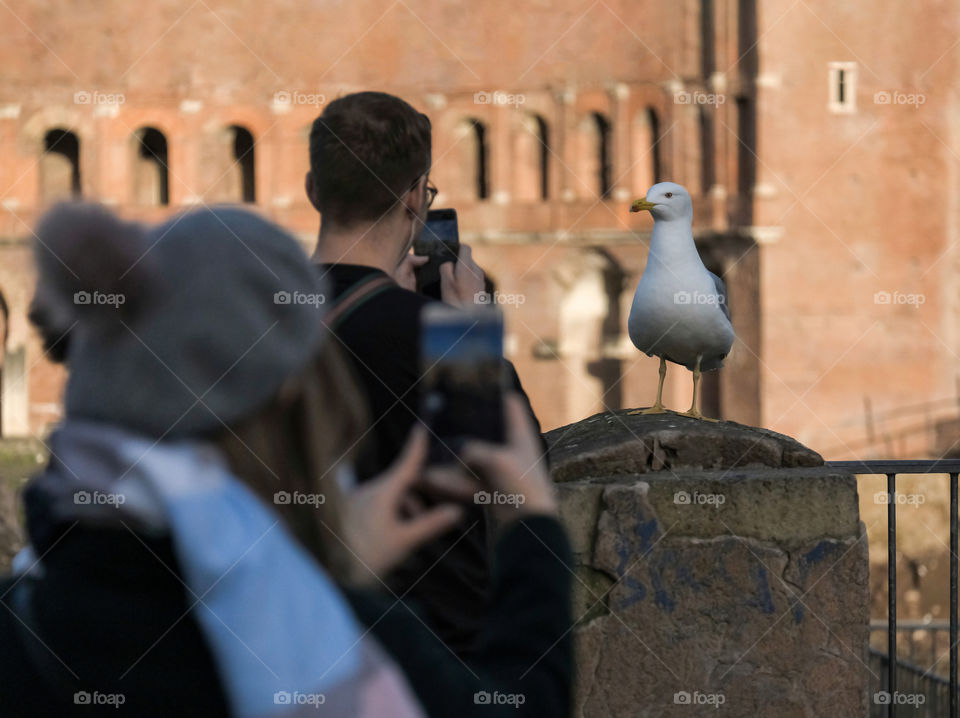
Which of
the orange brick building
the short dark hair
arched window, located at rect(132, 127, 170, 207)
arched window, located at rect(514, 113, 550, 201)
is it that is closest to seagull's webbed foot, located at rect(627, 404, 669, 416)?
the short dark hair

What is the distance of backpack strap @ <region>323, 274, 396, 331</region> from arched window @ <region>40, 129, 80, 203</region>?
20.4m

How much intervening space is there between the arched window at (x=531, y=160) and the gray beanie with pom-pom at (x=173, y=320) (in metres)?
19.5

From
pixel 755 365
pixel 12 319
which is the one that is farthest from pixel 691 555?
pixel 12 319

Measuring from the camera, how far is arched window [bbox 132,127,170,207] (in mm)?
20797

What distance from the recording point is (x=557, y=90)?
19859 mm

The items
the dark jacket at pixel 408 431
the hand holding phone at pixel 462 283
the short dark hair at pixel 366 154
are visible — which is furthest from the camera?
the hand holding phone at pixel 462 283

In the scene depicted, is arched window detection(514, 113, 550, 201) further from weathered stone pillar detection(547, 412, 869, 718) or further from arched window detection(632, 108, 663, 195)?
weathered stone pillar detection(547, 412, 869, 718)

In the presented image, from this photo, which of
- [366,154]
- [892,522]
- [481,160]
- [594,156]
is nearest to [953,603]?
[892,522]
